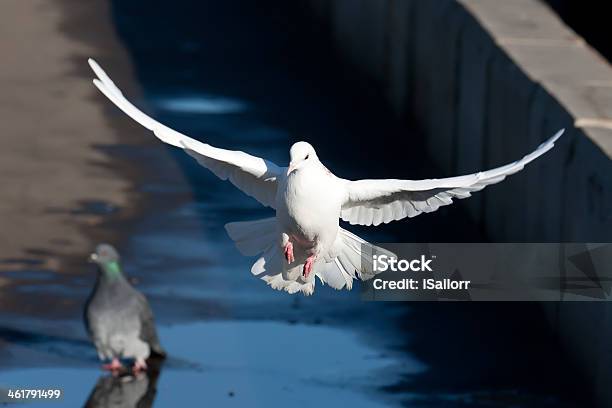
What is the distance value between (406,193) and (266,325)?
8.96 ft

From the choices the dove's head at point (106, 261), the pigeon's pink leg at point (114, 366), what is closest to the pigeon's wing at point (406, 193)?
the dove's head at point (106, 261)

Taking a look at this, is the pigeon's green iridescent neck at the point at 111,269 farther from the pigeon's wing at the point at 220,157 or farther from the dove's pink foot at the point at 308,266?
the dove's pink foot at the point at 308,266

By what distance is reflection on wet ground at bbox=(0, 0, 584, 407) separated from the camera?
33.8 feet

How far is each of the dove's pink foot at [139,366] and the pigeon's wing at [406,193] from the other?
2.05 meters

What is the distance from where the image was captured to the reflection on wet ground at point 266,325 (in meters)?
10.3

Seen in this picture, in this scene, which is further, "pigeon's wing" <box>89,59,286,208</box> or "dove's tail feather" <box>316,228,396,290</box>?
"dove's tail feather" <box>316,228,396,290</box>

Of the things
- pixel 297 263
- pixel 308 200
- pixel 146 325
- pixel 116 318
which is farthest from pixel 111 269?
pixel 308 200

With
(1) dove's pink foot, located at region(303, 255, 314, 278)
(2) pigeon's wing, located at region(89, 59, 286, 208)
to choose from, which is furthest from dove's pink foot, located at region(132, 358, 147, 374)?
(1) dove's pink foot, located at region(303, 255, 314, 278)

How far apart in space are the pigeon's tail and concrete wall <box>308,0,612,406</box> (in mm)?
1557

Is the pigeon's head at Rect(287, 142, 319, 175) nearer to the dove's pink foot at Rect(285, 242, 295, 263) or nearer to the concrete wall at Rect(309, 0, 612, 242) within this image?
the dove's pink foot at Rect(285, 242, 295, 263)

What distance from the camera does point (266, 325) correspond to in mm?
11312

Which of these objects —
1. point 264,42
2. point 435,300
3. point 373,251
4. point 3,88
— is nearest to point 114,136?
point 3,88

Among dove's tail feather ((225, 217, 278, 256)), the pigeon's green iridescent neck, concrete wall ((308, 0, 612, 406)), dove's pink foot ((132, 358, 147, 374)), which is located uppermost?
concrete wall ((308, 0, 612, 406))

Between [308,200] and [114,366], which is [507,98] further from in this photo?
[308,200]
